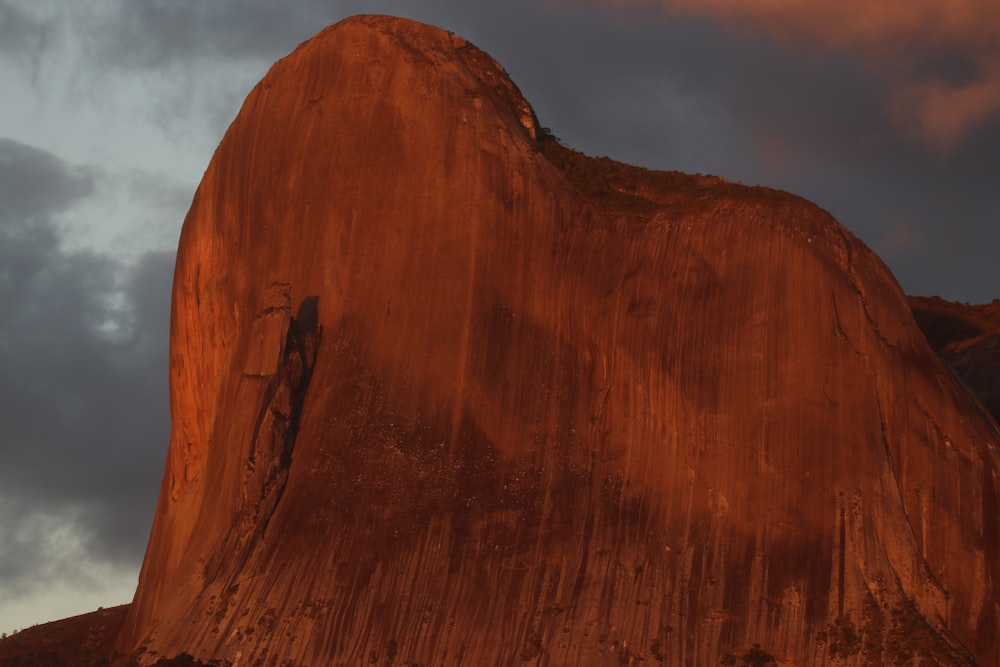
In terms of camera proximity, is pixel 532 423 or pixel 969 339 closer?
pixel 532 423

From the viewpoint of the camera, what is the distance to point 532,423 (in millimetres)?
38719

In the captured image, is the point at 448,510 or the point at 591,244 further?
the point at 591,244

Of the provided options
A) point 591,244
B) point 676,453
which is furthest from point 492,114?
point 676,453

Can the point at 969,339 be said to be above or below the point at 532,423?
above

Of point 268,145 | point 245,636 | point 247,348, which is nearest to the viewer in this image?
point 245,636

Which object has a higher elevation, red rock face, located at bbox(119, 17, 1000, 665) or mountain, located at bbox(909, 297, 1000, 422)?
mountain, located at bbox(909, 297, 1000, 422)

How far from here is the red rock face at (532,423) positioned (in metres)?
35.1

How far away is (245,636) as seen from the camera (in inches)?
1378

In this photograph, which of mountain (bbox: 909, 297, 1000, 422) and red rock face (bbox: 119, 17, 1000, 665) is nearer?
red rock face (bbox: 119, 17, 1000, 665)

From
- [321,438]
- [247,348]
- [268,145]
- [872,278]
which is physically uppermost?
[268,145]

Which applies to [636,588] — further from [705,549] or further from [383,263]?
[383,263]

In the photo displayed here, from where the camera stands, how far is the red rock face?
115 ft

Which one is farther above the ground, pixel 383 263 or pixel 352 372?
pixel 383 263

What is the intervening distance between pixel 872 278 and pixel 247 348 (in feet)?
57.5
